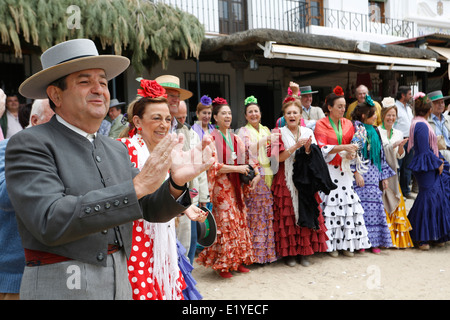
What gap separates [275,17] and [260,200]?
328 inches

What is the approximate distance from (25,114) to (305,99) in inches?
172

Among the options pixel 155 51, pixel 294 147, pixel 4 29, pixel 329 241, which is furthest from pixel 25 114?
pixel 329 241

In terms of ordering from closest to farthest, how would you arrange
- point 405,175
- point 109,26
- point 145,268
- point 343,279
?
point 145,268 → point 343,279 → point 109,26 → point 405,175

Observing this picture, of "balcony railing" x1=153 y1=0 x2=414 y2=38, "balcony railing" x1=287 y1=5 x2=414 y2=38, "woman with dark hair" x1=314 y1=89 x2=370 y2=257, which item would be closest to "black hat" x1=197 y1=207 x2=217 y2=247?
"woman with dark hair" x1=314 y1=89 x2=370 y2=257

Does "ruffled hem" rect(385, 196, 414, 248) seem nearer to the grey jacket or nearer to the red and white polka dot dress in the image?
the red and white polka dot dress

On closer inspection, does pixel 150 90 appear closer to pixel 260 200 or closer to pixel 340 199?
pixel 260 200

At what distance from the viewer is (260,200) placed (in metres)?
4.79

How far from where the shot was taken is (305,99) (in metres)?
6.78

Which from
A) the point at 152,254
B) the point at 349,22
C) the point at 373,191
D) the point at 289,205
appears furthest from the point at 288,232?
the point at 349,22

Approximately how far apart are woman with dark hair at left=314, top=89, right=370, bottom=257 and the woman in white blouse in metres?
0.58

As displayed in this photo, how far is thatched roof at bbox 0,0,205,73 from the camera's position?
5.62 m

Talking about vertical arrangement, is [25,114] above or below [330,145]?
above

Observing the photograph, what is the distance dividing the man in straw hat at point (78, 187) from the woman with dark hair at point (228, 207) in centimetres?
259
